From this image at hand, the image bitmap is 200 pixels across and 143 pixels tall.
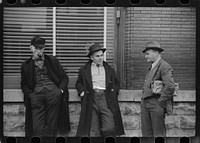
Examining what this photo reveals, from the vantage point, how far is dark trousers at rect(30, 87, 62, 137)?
7477mm

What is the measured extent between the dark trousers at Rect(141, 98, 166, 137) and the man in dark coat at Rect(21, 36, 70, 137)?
128 cm

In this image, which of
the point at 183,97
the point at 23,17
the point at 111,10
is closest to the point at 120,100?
the point at 183,97

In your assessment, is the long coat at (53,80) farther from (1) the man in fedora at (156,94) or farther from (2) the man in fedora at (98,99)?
(1) the man in fedora at (156,94)

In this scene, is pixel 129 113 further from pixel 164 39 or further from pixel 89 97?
pixel 164 39

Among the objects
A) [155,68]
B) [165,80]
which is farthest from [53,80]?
[165,80]

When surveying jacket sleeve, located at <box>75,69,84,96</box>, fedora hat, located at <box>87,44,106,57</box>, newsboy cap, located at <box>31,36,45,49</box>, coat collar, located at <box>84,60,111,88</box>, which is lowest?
jacket sleeve, located at <box>75,69,84,96</box>

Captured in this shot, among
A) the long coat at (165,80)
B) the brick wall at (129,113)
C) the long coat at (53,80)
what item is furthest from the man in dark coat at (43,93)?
the long coat at (165,80)

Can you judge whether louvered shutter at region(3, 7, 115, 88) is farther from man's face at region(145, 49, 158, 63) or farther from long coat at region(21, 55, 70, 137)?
man's face at region(145, 49, 158, 63)

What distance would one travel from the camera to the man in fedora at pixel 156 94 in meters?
7.12

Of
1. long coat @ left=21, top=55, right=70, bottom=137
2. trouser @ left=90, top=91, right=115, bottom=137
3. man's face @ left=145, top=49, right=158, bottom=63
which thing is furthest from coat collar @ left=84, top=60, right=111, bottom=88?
man's face @ left=145, top=49, right=158, bottom=63

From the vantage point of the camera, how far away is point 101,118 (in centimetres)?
745

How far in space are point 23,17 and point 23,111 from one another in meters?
1.61

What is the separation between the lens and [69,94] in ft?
25.0
